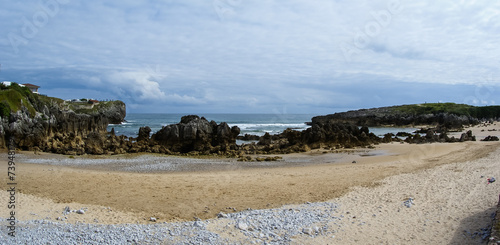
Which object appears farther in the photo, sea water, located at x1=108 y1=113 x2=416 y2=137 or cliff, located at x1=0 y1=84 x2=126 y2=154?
sea water, located at x1=108 y1=113 x2=416 y2=137

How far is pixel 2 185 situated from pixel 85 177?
3031mm

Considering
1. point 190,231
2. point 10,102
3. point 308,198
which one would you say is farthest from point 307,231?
point 10,102

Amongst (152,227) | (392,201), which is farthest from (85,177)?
(392,201)

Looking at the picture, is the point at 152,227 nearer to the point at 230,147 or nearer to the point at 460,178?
the point at 460,178

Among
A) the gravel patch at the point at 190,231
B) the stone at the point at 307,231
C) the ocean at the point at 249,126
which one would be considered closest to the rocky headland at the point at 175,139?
the gravel patch at the point at 190,231

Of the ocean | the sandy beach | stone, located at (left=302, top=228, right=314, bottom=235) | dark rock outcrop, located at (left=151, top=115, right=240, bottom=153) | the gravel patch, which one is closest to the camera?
the gravel patch

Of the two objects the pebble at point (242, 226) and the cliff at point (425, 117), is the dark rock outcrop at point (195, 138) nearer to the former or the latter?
the pebble at point (242, 226)

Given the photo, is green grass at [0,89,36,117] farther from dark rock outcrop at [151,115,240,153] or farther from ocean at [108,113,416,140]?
ocean at [108,113,416,140]

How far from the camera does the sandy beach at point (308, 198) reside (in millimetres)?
8297

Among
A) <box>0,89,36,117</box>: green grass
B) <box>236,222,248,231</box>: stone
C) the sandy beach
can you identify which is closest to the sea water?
<box>0,89,36,117</box>: green grass

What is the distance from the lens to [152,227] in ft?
28.0

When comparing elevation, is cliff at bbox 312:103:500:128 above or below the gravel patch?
above

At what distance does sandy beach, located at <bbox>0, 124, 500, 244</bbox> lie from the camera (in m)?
8.30

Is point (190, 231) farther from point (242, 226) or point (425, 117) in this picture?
point (425, 117)
